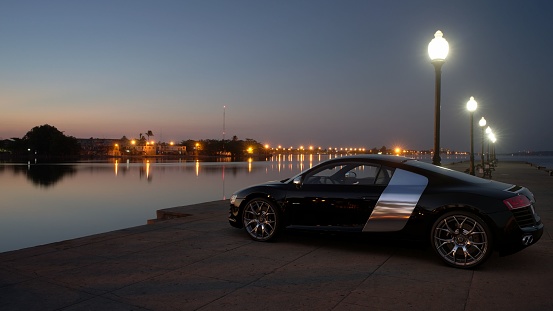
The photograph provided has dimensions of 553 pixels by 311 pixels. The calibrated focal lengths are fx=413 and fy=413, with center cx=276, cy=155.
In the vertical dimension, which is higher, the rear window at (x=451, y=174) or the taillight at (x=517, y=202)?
the rear window at (x=451, y=174)

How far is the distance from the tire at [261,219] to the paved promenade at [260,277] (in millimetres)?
177

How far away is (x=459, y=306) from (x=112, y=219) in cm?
2197

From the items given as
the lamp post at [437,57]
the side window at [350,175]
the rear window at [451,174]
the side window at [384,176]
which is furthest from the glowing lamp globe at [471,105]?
the side window at [384,176]

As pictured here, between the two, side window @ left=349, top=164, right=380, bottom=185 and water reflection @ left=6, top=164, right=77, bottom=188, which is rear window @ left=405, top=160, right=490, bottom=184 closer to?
side window @ left=349, top=164, right=380, bottom=185

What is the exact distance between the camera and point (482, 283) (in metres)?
4.73

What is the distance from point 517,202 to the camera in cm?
517

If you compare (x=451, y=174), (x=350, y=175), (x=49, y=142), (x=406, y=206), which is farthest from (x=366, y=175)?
(x=49, y=142)

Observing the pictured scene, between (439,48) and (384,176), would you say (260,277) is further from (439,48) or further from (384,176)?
(439,48)

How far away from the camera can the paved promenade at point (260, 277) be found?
4113mm

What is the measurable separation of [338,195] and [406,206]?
1.02m

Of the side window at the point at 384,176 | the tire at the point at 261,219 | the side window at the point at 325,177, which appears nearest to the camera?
the side window at the point at 384,176

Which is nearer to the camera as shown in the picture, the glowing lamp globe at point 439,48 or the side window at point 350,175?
the side window at point 350,175

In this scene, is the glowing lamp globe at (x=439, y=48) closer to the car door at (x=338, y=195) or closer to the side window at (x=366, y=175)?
the car door at (x=338, y=195)

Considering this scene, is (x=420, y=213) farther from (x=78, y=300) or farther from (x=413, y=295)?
(x=78, y=300)
